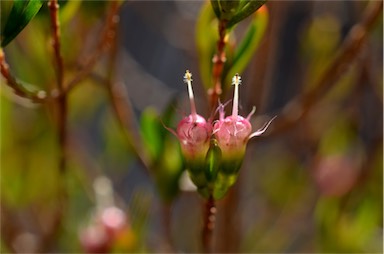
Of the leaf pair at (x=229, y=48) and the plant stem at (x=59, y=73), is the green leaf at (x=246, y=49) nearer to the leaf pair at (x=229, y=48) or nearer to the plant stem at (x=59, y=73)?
the leaf pair at (x=229, y=48)

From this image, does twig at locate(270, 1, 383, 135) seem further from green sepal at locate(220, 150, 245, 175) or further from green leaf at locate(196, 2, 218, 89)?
green sepal at locate(220, 150, 245, 175)

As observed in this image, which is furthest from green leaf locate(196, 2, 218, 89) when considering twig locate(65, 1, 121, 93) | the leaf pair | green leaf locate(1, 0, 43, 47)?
green leaf locate(1, 0, 43, 47)

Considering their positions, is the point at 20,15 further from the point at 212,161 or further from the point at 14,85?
the point at 212,161

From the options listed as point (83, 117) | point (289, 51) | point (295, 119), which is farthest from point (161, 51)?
point (295, 119)

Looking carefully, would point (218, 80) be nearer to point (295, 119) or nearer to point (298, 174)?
point (295, 119)

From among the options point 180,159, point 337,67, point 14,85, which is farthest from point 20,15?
point 337,67

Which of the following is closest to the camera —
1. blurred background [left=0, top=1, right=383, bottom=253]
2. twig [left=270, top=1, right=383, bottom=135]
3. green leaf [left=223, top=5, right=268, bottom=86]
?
green leaf [left=223, top=5, right=268, bottom=86]

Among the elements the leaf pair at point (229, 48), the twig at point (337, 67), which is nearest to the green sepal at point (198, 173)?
the leaf pair at point (229, 48)
